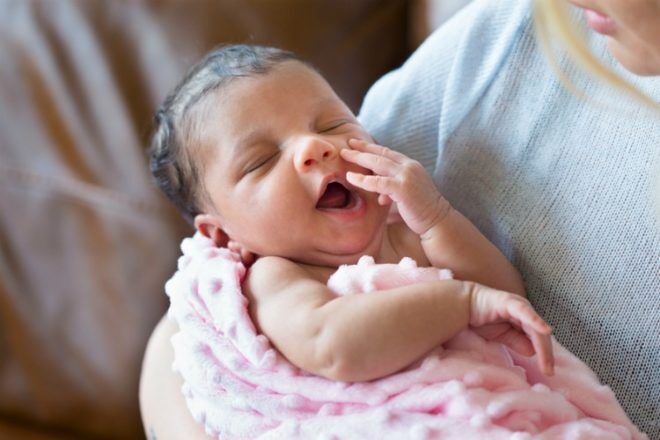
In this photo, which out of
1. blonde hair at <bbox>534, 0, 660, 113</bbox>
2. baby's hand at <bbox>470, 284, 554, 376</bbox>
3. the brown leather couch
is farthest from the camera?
the brown leather couch

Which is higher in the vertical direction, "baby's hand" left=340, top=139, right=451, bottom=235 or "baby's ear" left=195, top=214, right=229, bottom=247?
"baby's hand" left=340, top=139, right=451, bottom=235

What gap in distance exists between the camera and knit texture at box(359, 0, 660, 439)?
30.0 inches

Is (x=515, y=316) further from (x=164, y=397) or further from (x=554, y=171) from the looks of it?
(x=164, y=397)

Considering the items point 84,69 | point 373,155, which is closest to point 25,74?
point 84,69

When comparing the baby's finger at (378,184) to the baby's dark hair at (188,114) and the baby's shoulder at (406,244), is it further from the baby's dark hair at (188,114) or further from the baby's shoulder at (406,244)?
the baby's dark hair at (188,114)

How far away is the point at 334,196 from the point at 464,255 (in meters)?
0.15

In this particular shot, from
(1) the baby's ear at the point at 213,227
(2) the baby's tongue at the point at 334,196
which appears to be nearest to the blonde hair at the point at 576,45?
(2) the baby's tongue at the point at 334,196

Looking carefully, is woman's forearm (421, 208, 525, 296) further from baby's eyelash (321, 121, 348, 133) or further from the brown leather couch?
the brown leather couch

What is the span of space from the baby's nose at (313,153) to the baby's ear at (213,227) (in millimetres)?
161

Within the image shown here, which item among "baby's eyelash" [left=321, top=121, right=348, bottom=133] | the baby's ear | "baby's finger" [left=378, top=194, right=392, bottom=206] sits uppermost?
"baby's eyelash" [left=321, top=121, right=348, bottom=133]

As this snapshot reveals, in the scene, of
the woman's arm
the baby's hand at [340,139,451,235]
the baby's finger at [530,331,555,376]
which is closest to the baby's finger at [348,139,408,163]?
the baby's hand at [340,139,451,235]

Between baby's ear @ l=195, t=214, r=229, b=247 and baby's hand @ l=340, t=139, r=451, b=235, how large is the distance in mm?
191

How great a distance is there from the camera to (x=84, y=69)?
1377mm

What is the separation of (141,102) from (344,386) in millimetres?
794
